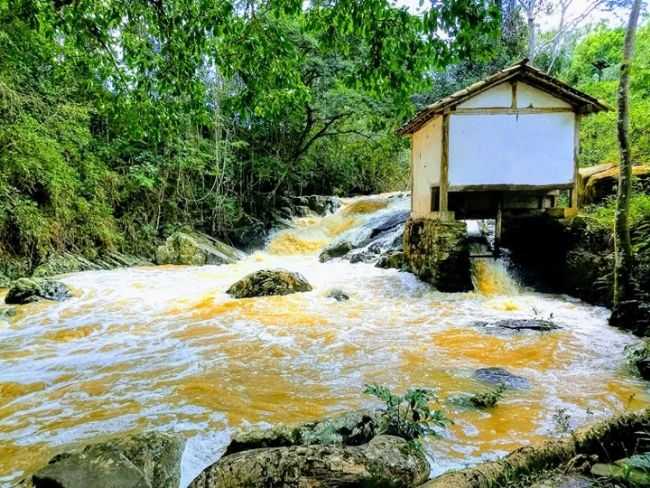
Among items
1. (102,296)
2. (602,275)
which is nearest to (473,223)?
(602,275)

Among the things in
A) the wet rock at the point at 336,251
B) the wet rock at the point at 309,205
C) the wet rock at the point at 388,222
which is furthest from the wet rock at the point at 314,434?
the wet rock at the point at 309,205

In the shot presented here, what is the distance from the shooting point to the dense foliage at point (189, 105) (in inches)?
185

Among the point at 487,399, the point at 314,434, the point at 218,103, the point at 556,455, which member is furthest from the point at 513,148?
the point at 218,103

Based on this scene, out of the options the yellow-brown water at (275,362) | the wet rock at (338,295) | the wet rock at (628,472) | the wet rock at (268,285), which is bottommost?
the yellow-brown water at (275,362)

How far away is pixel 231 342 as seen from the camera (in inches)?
253

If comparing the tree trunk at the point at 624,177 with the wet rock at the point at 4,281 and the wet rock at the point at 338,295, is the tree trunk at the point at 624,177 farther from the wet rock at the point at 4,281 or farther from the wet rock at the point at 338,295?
the wet rock at the point at 4,281

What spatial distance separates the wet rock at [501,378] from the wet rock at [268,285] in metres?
5.16

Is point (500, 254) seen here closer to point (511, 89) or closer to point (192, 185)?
point (511, 89)

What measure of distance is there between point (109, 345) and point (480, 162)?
7740 mm

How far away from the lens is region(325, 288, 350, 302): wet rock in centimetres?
923

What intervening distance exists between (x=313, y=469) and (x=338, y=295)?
6.89 metres

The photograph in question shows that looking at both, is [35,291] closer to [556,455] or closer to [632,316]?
[556,455]

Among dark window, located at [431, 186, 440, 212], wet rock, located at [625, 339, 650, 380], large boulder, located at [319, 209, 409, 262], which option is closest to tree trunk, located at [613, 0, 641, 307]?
wet rock, located at [625, 339, 650, 380]

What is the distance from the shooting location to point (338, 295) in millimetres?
9297
